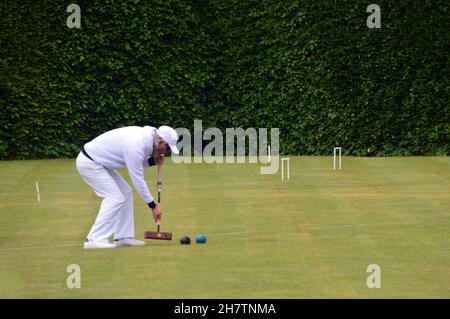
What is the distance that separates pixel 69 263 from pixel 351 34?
1360 centimetres

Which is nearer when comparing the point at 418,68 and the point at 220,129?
the point at 418,68

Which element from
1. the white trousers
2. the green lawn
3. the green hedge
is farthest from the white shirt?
the green hedge

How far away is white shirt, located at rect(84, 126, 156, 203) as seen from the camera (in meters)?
12.9

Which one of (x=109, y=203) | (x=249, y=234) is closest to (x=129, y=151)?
(x=109, y=203)

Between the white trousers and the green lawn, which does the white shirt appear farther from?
the green lawn

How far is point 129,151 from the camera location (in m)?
13.0

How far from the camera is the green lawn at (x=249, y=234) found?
35.4ft

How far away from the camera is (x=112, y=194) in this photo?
13.2m

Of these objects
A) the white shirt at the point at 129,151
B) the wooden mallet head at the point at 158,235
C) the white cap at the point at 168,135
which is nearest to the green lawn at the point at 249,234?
the wooden mallet head at the point at 158,235

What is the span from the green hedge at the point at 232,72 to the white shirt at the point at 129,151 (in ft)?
36.3

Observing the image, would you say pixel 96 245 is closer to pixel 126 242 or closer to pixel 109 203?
pixel 126 242

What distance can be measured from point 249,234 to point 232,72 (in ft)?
39.3
